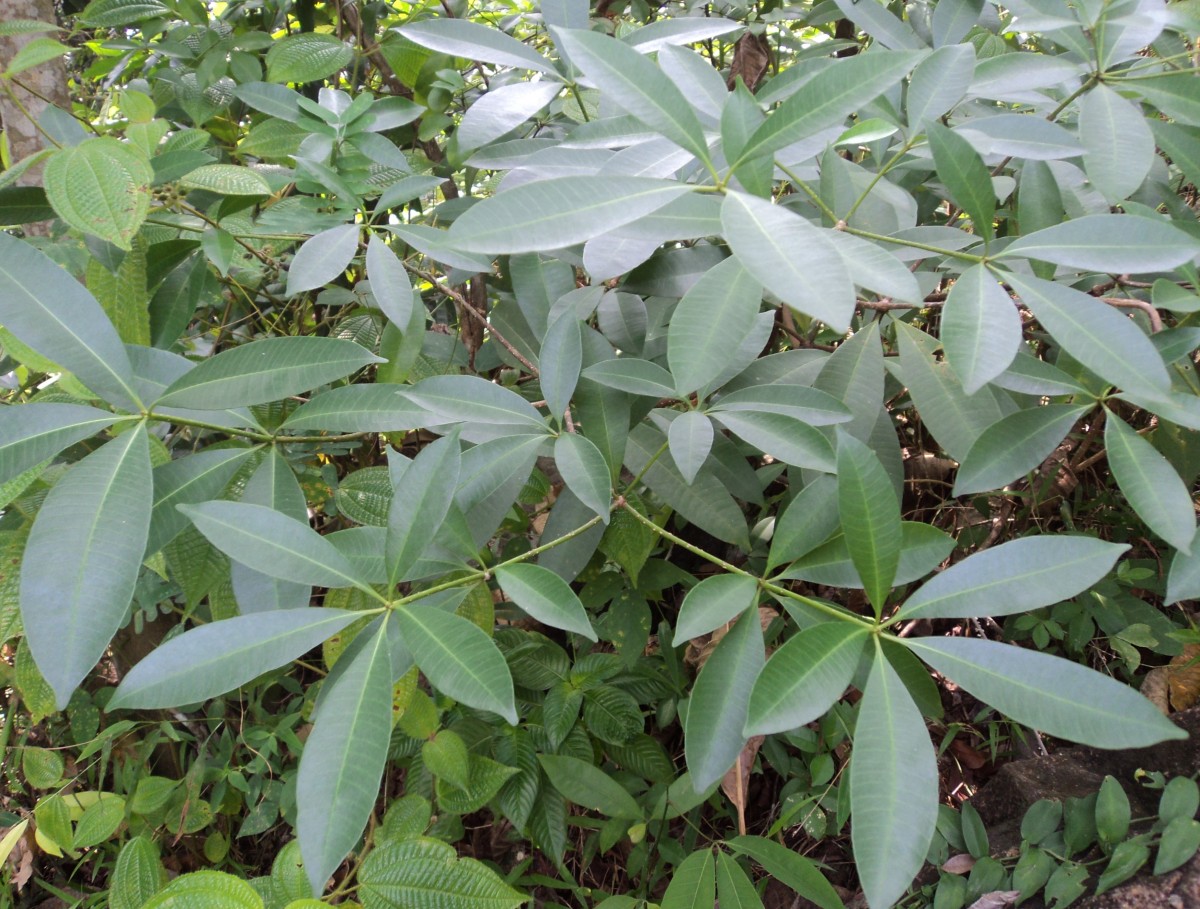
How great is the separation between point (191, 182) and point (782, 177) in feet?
2.13

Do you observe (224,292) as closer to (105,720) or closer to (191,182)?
(191,182)

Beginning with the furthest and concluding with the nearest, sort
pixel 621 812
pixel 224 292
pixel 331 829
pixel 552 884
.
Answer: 1. pixel 224 292
2. pixel 552 884
3. pixel 621 812
4. pixel 331 829

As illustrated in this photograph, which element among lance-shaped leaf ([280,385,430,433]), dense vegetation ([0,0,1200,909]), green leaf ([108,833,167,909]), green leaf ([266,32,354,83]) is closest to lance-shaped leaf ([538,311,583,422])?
dense vegetation ([0,0,1200,909])

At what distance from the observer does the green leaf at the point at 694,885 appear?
90cm

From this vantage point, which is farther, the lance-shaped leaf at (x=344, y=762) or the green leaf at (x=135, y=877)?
the green leaf at (x=135, y=877)

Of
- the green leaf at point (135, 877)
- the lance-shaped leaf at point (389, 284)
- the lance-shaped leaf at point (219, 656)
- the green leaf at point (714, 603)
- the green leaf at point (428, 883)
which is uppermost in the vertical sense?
the lance-shaped leaf at point (389, 284)

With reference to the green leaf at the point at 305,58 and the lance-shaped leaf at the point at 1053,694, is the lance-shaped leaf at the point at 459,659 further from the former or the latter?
the green leaf at the point at 305,58

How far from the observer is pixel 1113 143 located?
70 cm

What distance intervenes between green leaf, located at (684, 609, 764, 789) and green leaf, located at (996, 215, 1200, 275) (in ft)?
1.16

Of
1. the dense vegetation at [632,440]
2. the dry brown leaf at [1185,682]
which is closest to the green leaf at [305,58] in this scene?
the dense vegetation at [632,440]

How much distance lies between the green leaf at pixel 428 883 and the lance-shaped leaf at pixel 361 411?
0.53 meters

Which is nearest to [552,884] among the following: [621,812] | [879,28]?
[621,812]

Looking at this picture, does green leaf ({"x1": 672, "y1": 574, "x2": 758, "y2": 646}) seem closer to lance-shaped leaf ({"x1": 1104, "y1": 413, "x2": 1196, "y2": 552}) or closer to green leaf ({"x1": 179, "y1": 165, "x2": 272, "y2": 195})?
lance-shaped leaf ({"x1": 1104, "y1": 413, "x2": 1196, "y2": 552})

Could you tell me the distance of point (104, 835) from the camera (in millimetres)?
1303
